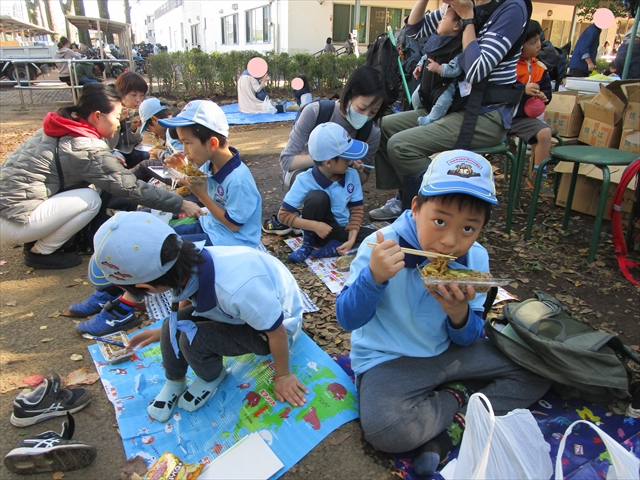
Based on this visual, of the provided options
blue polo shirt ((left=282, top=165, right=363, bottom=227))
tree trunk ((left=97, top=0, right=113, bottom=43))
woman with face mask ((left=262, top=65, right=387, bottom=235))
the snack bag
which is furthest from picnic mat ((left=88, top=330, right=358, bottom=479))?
tree trunk ((left=97, top=0, right=113, bottom=43))

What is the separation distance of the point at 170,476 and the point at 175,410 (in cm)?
46

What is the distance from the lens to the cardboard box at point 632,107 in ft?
12.6

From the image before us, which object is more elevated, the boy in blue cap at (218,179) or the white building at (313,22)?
the white building at (313,22)

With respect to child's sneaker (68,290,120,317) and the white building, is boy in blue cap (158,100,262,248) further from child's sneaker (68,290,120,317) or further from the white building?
the white building

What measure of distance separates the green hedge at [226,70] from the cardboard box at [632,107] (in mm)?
10405

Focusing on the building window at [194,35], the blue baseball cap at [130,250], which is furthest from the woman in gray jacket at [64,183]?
the building window at [194,35]

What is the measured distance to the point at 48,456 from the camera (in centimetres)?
176

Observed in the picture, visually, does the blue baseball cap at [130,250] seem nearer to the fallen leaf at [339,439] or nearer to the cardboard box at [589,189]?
the fallen leaf at [339,439]

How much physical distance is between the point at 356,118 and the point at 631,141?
250cm

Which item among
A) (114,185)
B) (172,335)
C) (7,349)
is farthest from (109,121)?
(172,335)

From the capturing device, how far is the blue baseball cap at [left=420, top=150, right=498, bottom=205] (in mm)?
1564

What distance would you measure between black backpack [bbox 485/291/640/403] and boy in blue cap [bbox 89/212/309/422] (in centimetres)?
106

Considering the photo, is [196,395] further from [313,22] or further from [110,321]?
[313,22]

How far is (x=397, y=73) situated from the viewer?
497 centimetres
